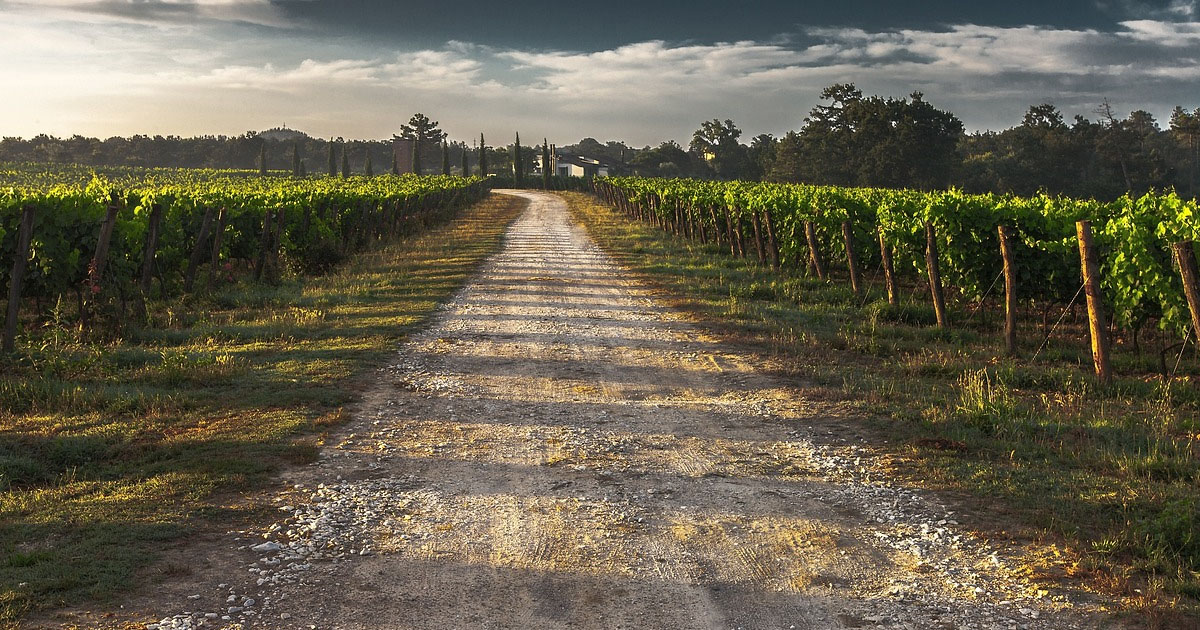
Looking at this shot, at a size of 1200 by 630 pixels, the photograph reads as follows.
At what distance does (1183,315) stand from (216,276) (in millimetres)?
15507

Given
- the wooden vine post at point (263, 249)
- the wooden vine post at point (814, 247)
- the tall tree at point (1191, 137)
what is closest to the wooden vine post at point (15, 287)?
the wooden vine post at point (263, 249)

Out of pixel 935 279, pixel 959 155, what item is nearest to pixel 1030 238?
pixel 935 279

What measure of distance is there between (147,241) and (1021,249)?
1410 centimetres

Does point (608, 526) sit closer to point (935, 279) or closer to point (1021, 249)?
point (935, 279)

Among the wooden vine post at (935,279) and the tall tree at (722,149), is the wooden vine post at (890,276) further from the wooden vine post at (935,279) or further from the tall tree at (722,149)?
the tall tree at (722,149)

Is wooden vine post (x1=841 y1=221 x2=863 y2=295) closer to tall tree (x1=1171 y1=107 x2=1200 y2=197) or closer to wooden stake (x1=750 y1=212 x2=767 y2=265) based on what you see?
wooden stake (x1=750 y1=212 x2=767 y2=265)

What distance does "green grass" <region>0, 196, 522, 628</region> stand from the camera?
5270 mm

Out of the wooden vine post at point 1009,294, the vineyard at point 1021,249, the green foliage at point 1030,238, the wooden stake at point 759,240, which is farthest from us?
the wooden stake at point 759,240

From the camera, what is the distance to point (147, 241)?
15.3 metres

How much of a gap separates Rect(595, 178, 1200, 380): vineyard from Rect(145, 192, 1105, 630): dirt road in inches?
175

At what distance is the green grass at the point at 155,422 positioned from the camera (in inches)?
207

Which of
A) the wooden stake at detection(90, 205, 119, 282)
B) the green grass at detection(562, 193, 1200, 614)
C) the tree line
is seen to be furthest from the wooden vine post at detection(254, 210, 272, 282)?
the tree line

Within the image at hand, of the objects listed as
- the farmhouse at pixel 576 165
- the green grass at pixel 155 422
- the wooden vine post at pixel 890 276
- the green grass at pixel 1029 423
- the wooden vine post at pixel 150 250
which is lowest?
the green grass at pixel 1029 423

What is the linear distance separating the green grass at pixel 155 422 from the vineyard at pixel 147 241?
87cm
